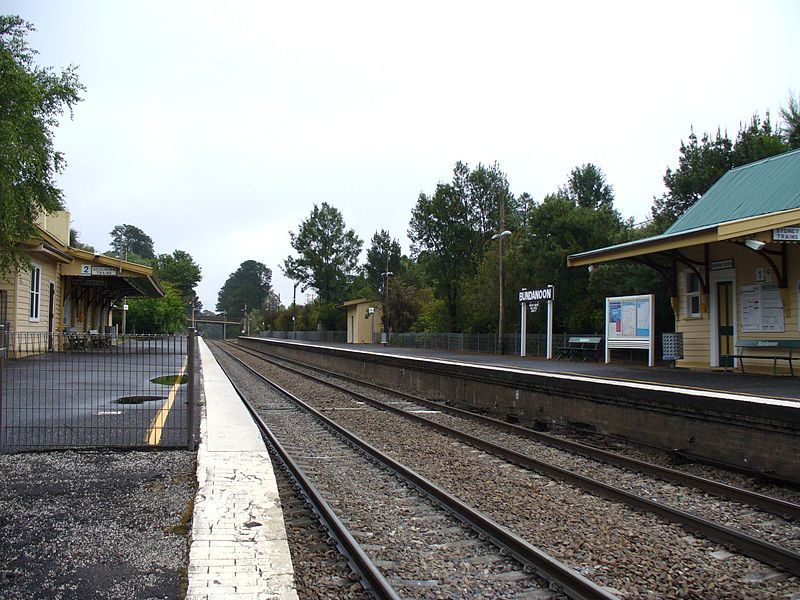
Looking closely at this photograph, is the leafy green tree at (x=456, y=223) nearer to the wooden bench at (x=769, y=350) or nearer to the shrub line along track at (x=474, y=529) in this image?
the wooden bench at (x=769, y=350)

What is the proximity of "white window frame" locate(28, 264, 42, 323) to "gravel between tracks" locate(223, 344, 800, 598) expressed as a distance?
768 inches

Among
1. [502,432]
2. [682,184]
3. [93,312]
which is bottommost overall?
[502,432]

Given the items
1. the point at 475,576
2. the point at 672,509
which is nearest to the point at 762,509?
the point at 672,509

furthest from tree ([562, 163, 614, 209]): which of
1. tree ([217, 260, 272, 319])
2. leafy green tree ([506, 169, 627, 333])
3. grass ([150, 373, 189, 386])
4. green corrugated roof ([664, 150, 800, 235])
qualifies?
tree ([217, 260, 272, 319])

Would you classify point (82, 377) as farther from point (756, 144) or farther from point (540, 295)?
point (756, 144)

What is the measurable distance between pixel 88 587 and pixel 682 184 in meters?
35.9

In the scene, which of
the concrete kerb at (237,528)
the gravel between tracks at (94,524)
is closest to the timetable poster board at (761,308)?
the concrete kerb at (237,528)

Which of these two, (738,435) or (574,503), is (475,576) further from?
(738,435)

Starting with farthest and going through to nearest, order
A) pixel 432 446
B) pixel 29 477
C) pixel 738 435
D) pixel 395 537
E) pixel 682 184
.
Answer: pixel 682 184, pixel 432 446, pixel 738 435, pixel 29 477, pixel 395 537

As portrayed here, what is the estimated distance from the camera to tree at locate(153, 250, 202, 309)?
117 metres

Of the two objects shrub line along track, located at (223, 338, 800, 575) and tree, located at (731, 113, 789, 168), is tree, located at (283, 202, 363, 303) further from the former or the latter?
shrub line along track, located at (223, 338, 800, 575)

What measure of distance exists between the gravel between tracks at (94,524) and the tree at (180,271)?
112414 mm

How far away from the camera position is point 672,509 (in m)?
5.88

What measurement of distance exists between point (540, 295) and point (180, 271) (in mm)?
100291
